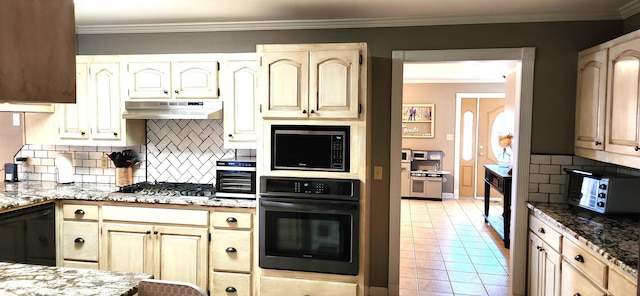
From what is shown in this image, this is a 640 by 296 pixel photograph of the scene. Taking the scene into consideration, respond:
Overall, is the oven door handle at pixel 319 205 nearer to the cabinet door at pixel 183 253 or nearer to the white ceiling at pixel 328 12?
the cabinet door at pixel 183 253

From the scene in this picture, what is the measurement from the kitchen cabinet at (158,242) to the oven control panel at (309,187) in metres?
0.58

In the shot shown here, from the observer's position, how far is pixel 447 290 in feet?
12.0

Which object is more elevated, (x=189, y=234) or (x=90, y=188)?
(x=90, y=188)

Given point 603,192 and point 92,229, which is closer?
point 603,192

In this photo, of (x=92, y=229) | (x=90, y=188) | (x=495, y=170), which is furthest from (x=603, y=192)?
(x=90, y=188)

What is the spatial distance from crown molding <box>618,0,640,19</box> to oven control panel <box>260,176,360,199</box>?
2.20 m

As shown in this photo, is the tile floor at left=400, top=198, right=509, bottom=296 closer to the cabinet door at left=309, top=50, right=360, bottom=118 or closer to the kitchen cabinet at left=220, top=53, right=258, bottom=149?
the cabinet door at left=309, top=50, right=360, bottom=118

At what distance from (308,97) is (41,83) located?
2.12m

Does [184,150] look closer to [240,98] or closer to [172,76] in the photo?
[172,76]

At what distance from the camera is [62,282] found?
1446 millimetres

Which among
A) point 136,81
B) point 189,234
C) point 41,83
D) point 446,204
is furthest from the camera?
point 446,204

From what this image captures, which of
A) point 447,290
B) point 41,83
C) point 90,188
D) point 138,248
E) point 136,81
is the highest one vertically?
point 136,81

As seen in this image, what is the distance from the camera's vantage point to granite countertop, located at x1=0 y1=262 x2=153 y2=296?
4.49 feet

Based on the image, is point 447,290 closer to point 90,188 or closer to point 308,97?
Result: point 308,97
